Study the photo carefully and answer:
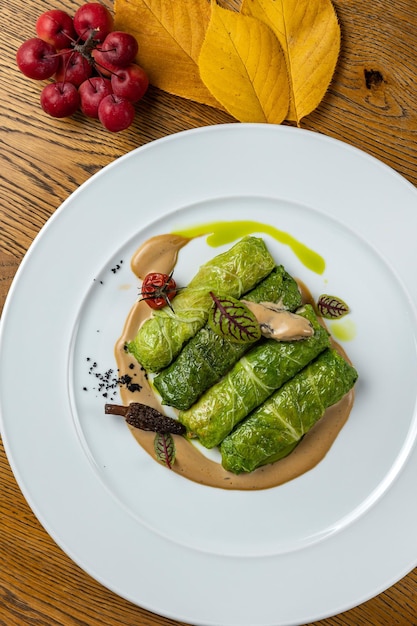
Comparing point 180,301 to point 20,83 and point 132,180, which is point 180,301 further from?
point 20,83

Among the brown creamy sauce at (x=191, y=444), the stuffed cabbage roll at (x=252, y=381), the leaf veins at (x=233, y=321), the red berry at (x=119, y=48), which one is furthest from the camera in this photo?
the brown creamy sauce at (x=191, y=444)

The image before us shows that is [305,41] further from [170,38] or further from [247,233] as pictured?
[247,233]

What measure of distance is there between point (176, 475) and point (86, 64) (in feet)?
9.02

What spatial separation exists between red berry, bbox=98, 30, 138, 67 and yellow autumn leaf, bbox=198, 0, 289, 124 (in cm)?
44

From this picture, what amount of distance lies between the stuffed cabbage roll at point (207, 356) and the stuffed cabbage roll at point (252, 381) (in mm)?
88

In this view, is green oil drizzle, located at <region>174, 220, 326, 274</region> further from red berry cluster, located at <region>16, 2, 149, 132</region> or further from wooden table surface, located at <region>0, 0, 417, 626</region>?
red berry cluster, located at <region>16, 2, 149, 132</region>

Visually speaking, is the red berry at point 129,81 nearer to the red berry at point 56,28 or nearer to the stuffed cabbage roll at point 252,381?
the red berry at point 56,28

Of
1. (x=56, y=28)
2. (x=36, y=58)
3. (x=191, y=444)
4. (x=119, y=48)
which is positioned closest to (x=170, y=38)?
(x=119, y=48)

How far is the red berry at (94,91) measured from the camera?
367cm

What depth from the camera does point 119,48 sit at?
140 inches

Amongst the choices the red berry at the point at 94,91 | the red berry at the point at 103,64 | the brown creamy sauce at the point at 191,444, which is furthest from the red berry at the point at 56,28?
the brown creamy sauce at the point at 191,444

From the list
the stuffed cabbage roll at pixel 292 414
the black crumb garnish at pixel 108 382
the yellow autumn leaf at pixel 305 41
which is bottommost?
the stuffed cabbage roll at pixel 292 414

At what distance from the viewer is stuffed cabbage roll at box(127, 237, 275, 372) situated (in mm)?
3680

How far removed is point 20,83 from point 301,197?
207 cm
